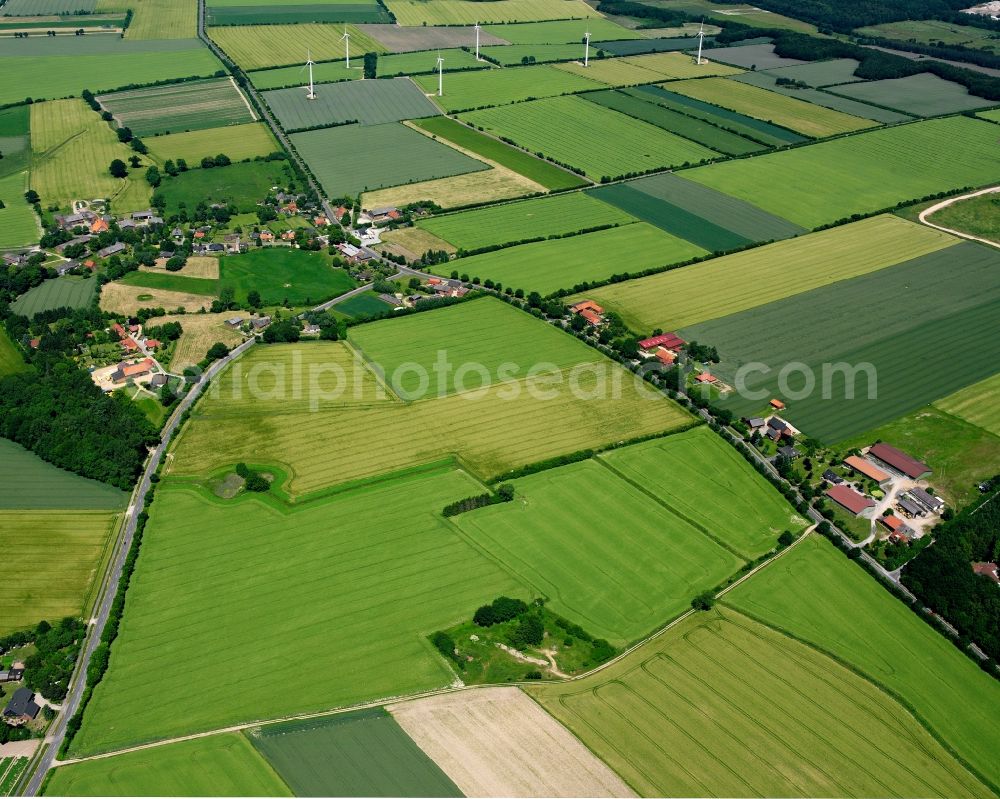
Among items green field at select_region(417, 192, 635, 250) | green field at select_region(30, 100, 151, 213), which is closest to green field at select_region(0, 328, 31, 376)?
green field at select_region(30, 100, 151, 213)

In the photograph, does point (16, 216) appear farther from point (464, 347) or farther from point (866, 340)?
point (866, 340)

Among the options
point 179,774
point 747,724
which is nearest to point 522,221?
point 747,724

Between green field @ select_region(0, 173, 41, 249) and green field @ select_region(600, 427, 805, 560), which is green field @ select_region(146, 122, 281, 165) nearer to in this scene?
green field @ select_region(0, 173, 41, 249)

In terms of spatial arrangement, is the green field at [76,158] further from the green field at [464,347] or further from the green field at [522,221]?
the green field at [464,347]

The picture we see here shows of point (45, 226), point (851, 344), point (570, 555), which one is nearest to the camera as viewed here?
point (570, 555)

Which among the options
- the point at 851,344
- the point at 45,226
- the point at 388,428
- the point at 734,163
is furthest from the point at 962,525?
the point at 45,226

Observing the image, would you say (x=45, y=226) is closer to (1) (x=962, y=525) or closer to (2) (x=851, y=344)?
(2) (x=851, y=344)

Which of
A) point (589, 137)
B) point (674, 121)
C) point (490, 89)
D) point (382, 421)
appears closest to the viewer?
point (382, 421)

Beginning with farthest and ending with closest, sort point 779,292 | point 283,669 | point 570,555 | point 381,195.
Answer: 1. point 381,195
2. point 779,292
3. point 570,555
4. point 283,669
